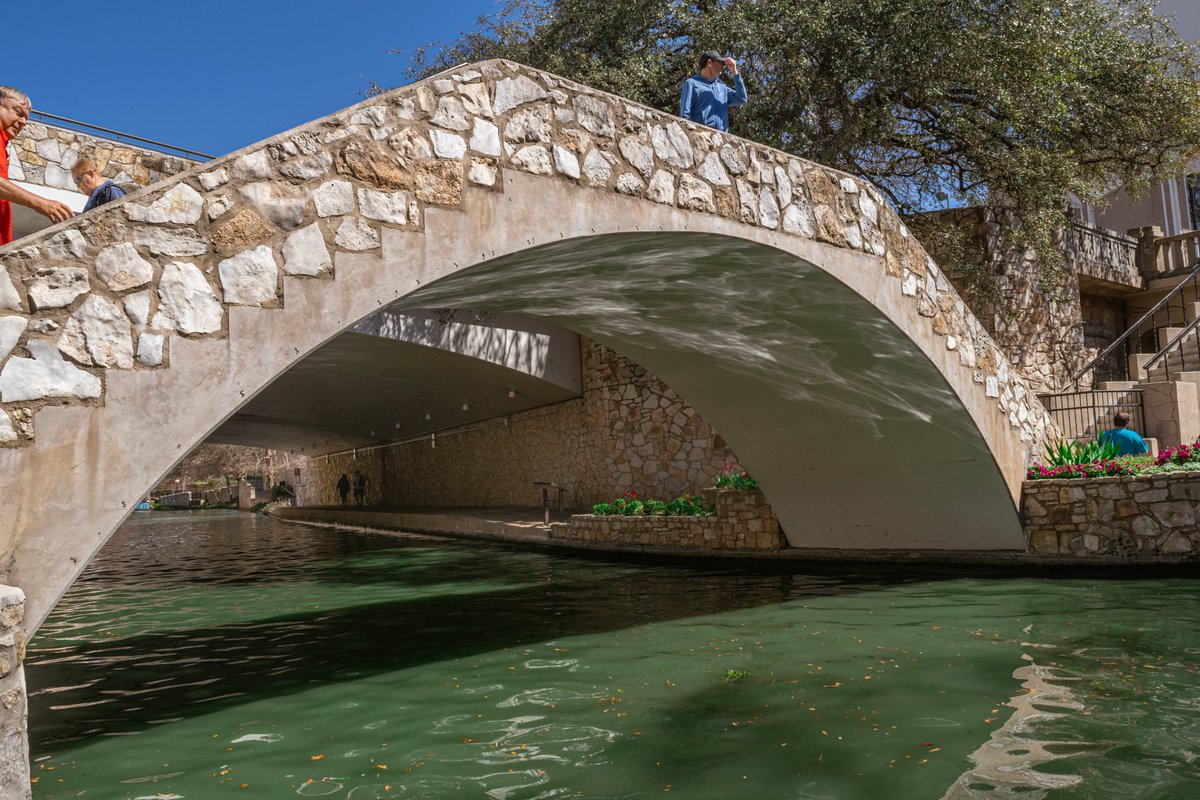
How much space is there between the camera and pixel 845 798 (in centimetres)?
364

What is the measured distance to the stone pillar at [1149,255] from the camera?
2034 cm

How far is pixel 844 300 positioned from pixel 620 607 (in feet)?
11.6

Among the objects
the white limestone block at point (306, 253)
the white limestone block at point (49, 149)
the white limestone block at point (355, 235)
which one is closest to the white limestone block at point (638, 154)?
the white limestone block at point (355, 235)

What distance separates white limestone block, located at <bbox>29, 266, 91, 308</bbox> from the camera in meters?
3.62

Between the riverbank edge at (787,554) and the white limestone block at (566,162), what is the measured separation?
7207 millimetres

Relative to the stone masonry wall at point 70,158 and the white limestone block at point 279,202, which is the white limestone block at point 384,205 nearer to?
the white limestone block at point 279,202

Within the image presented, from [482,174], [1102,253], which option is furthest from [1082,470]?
[1102,253]

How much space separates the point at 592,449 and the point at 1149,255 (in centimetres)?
1334

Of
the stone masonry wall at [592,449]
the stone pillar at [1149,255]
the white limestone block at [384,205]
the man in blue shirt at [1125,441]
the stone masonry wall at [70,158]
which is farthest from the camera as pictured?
the stone pillar at [1149,255]

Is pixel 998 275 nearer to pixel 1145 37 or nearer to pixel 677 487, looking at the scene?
pixel 1145 37

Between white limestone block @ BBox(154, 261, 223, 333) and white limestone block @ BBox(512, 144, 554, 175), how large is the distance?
1967 millimetres

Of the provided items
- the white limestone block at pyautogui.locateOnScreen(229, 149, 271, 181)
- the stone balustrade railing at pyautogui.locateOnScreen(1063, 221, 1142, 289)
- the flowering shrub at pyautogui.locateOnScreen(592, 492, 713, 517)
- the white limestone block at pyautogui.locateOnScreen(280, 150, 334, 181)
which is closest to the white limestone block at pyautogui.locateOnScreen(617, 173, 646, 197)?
the white limestone block at pyautogui.locateOnScreen(280, 150, 334, 181)

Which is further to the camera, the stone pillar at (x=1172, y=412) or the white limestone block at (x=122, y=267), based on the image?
the stone pillar at (x=1172, y=412)

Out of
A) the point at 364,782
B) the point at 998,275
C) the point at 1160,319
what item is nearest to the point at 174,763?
the point at 364,782
